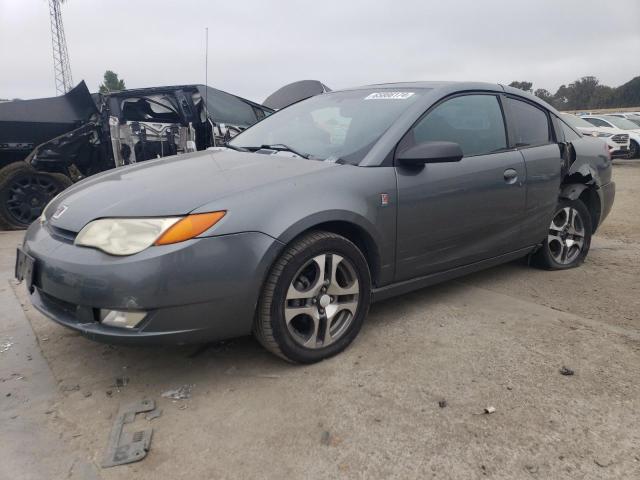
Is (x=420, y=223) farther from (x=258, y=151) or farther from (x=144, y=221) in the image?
(x=144, y=221)

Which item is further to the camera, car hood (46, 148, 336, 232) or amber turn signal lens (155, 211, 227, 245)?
car hood (46, 148, 336, 232)

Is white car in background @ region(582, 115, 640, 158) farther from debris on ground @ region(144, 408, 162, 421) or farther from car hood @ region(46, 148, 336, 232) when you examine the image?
debris on ground @ region(144, 408, 162, 421)

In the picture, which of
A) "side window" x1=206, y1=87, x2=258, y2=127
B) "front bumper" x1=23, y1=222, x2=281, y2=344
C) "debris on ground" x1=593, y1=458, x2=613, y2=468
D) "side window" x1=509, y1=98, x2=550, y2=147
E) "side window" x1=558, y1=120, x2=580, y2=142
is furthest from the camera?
"side window" x1=206, y1=87, x2=258, y2=127

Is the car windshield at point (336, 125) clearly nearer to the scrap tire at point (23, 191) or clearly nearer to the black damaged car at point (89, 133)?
the black damaged car at point (89, 133)

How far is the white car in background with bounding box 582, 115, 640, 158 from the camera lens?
16266 mm

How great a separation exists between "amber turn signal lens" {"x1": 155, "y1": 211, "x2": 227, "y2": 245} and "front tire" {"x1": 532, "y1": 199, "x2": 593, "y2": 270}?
2893 millimetres

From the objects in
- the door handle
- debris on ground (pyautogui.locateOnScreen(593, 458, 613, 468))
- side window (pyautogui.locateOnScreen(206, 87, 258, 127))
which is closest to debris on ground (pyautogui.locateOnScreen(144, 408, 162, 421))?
debris on ground (pyautogui.locateOnScreen(593, 458, 613, 468))

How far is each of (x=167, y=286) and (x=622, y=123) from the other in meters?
19.4

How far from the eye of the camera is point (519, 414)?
212 cm

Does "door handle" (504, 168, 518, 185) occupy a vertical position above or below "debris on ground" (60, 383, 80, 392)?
above

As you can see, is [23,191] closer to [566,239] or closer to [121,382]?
[121,382]

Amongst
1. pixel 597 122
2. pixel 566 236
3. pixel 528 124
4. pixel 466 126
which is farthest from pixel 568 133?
pixel 597 122

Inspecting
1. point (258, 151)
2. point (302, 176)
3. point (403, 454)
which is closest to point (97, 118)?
point (258, 151)

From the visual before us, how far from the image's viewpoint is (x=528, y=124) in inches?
146
